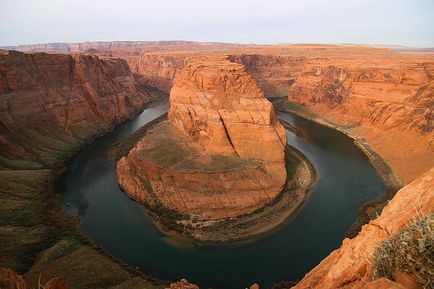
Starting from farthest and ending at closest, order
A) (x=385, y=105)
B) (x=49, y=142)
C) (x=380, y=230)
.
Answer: (x=385, y=105) → (x=49, y=142) → (x=380, y=230)

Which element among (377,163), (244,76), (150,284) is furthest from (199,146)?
(377,163)

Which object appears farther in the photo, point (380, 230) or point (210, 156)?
point (210, 156)

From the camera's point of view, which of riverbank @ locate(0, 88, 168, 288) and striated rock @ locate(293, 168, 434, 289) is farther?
riverbank @ locate(0, 88, 168, 288)

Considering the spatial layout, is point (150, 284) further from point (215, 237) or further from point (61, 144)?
point (61, 144)

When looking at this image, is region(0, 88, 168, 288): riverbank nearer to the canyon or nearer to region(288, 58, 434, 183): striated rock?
the canyon

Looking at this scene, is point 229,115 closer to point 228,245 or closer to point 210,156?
point 210,156

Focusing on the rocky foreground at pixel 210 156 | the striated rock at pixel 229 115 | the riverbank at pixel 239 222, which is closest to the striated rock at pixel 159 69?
the rocky foreground at pixel 210 156

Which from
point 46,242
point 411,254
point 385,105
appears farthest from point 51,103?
point 411,254

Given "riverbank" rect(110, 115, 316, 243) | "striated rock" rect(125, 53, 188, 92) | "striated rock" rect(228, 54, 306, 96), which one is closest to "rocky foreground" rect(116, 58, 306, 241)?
"riverbank" rect(110, 115, 316, 243)
